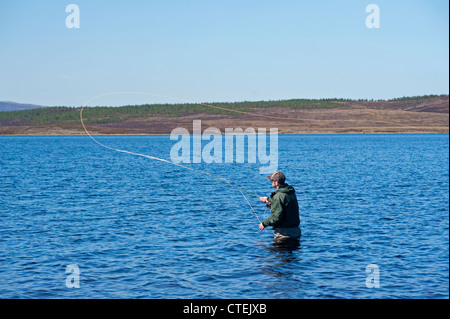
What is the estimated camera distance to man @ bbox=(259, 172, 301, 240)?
1426 cm

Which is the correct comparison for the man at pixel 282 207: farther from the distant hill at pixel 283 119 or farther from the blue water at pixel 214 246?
the distant hill at pixel 283 119

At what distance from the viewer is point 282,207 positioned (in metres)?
14.2

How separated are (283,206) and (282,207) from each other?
49 millimetres

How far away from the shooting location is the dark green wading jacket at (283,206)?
46.7 feet

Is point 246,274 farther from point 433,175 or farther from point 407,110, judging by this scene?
point 407,110

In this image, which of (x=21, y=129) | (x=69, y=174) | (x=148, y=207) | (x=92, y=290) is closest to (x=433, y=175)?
(x=148, y=207)

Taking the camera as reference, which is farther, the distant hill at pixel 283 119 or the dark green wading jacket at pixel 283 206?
the distant hill at pixel 283 119

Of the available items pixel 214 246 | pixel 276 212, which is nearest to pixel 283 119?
pixel 214 246

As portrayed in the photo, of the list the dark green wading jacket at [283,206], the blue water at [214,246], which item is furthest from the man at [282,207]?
the blue water at [214,246]

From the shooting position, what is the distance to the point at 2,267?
45.5ft

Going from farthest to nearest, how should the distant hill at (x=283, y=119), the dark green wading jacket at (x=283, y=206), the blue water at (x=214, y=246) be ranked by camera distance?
the distant hill at (x=283, y=119), the dark green wading jacket at (x=283, y=206), the blue water at (x=214, y=246)

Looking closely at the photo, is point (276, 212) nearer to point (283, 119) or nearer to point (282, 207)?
point (282, 207)

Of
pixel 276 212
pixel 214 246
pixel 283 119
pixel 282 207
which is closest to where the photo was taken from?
pixel 282 207

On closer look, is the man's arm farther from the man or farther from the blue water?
the blue water
